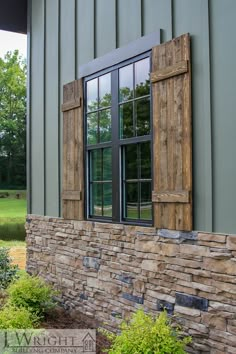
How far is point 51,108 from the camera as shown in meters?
5.57

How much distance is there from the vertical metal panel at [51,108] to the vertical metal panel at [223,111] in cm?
267

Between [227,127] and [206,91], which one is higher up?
[206,91]

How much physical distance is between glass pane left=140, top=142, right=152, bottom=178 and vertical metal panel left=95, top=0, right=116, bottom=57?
1176 mm

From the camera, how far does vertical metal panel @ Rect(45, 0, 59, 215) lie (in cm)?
544

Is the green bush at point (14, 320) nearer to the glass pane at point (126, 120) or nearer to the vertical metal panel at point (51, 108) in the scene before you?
the vertical metal panel at point (51, 108)

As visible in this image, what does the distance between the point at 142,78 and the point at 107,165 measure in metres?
1.01

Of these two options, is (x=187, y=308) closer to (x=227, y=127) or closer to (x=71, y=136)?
(x=227, y=127)

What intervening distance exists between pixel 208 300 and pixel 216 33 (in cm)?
206

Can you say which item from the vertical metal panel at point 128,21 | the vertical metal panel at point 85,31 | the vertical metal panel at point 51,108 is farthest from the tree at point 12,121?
the vertical metal panel at point 128,21

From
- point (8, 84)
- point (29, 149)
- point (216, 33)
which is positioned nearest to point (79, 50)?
point (29, 149)

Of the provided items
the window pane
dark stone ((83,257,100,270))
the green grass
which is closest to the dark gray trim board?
the window pane

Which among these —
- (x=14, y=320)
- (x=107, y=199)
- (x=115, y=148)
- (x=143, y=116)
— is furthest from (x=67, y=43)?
(x=14, y=320)

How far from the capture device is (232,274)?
3.03 m

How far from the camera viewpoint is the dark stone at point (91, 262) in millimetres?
4547
